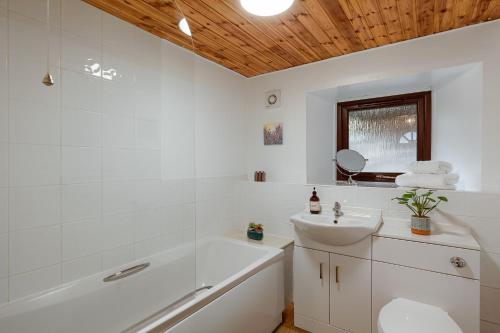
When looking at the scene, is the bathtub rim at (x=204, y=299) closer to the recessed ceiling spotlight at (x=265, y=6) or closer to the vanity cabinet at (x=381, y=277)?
the vanity cabinet at (x=381, y=277)

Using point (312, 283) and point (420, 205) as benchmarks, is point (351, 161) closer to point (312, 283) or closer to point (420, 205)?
point (420, 205)

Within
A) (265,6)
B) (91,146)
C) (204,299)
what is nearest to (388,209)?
(204,299)

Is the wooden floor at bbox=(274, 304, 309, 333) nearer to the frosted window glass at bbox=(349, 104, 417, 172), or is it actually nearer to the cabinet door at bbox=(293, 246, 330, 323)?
the cabinet door at bbox=(293, 246, 330, 323)

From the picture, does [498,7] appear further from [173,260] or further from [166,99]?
[173,260]

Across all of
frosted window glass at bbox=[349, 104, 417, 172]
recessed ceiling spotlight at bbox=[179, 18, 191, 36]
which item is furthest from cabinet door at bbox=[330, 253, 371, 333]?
recessed ceiling spotlight at bbox=[179, 18, 191, 36]

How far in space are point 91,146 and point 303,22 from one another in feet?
5.30

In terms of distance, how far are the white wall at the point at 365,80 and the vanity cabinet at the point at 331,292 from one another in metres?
0.83

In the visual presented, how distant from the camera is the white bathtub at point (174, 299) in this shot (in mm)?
1245

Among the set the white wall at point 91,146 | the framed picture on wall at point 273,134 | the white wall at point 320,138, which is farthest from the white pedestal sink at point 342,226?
the white wall at point 91,146

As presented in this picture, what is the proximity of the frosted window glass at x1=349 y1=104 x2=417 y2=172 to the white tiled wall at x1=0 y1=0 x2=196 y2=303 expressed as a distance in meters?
1.87

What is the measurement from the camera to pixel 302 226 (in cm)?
182

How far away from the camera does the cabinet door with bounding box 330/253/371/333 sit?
169 cm

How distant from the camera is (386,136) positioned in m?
2.50

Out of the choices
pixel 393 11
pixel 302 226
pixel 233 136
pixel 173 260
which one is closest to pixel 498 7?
pixel 393 11
